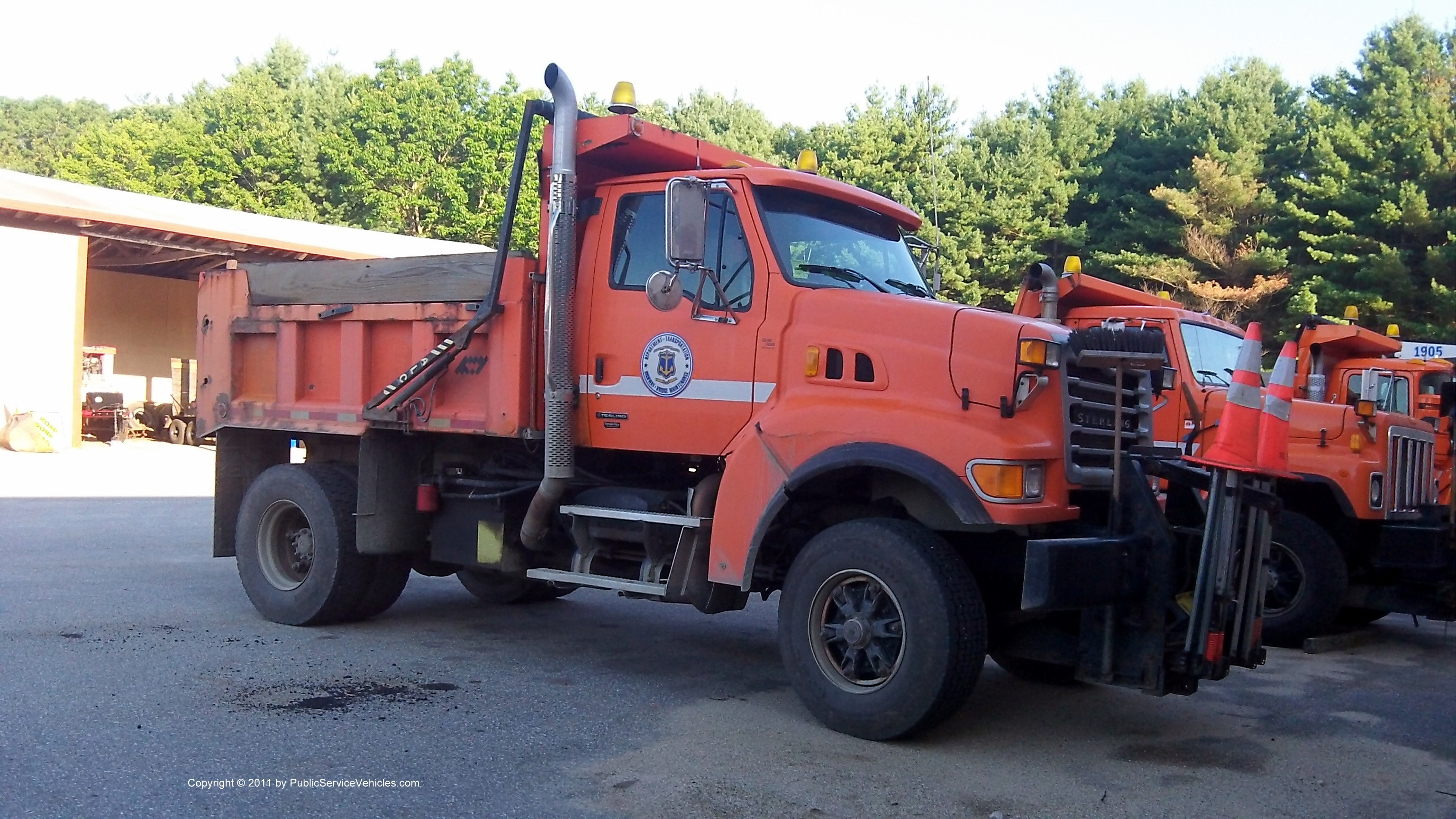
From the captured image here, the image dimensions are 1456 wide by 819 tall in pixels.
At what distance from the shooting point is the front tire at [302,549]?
305 inches

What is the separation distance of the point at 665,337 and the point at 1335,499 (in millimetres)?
4950

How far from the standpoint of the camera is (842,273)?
20.7 feet

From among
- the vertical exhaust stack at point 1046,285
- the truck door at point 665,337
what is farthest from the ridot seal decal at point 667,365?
the vertical exhaust stack at point 1046,285

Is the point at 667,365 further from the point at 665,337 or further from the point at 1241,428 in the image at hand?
the point at 1241,428

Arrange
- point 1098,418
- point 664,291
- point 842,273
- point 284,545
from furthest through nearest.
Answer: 1. point 284,545
2. point 842,273
3. point 664,291
4. point 1098,418

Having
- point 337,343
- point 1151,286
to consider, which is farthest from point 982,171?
point 337,343

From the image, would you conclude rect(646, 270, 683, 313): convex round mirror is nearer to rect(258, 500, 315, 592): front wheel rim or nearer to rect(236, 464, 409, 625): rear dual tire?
rect(236, 464, 409, 625): rear dual tire

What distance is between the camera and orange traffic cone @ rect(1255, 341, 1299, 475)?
211 inches

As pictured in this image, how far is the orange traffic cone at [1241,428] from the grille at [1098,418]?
0.41 metres

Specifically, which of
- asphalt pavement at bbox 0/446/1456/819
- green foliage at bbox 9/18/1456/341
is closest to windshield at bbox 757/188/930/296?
asphalt pavement at bbox 0/446/1456/819

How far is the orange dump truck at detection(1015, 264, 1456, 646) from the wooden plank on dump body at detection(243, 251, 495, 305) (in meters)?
3.84

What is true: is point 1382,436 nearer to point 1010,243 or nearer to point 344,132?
point 1010,243

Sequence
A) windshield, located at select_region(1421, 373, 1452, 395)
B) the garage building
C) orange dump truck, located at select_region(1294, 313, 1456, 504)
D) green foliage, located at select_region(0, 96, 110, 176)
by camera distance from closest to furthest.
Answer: orange dump truck, located at select_region(1294, 313, 1456, 504) < windshield, located at select_region(1421, 373, 1452, 395) < the garage building < green foliage, located at select_region(0, 96, 110, 176)

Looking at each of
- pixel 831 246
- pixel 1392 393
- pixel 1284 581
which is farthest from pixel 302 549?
pixel 1392 393
